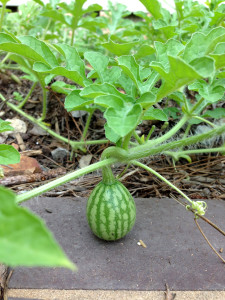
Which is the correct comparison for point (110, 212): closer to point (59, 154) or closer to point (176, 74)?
point (176, 74)

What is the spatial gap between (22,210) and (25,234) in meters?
0.04

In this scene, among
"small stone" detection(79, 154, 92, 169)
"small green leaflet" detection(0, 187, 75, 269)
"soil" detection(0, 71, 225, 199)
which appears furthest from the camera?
"small stone" detection(79, 154, 92, 169)

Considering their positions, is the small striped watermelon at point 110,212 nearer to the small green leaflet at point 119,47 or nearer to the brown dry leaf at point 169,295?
the brown dry leaf at point 169,295

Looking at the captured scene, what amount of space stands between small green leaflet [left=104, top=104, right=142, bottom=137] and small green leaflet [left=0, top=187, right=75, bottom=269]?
479 mm

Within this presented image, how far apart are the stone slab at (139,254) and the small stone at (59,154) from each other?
0.54 metres

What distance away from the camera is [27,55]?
1287 millimetres

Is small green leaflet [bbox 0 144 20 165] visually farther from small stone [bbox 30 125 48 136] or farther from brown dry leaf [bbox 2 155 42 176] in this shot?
small stone [bbox 30 125 48 136]

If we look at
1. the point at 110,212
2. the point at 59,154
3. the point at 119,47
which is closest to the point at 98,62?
the point at 119,47

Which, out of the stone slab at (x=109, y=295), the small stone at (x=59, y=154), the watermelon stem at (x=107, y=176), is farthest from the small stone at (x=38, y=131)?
the stone slab at (x=109, y=295)

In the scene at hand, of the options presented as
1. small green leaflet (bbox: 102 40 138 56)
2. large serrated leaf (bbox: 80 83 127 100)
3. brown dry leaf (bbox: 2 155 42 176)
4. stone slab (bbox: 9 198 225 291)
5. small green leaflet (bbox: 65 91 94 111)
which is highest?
small green leaflet (bbox: 102 40 138 56)

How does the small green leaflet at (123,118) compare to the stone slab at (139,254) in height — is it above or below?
above

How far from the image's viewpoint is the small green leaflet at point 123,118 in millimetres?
971

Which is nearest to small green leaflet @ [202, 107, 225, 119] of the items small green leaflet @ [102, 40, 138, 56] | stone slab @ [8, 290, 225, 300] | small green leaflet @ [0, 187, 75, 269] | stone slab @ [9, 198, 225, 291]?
stone slab @ [9, 198, 225, 291]

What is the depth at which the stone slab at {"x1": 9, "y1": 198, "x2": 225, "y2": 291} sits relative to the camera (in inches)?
52.0
